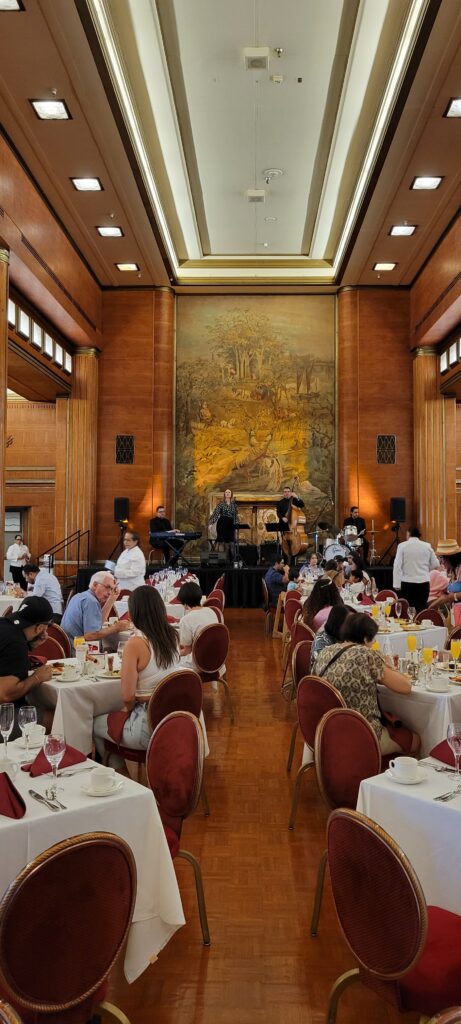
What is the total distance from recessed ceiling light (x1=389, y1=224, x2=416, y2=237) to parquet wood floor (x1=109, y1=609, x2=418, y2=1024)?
36.1 ft

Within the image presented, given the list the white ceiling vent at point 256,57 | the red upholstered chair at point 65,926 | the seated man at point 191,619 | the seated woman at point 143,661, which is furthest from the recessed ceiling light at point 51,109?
the red upholstered chair at point 65,926

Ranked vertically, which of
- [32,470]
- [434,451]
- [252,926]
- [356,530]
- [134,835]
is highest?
[434,451]

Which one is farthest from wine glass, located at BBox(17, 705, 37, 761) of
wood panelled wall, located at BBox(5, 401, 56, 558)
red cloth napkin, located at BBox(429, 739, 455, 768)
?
wood panelled wall, located at BBox(5, 401, 56, 558)

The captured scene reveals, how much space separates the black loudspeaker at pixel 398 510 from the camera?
659 inches

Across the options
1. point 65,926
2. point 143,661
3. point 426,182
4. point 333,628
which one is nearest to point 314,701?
point 333,628

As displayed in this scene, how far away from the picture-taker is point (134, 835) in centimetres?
266

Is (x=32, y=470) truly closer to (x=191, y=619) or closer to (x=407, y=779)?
(x=191, y=619)

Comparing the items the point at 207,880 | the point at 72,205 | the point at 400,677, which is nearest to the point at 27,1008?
the point at 207,880

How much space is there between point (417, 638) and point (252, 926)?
339cm

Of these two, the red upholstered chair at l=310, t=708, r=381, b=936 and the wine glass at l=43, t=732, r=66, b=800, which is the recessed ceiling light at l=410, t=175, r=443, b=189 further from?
the wine glass at l=43, t=732, r=66, b=800

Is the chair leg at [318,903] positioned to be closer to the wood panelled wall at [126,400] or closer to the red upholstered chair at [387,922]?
the red upholstered chair at [387,922]

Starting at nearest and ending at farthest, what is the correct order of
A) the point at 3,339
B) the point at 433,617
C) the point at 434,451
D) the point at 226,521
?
the point at 433,617
the point at 3,339
the point at 226,521
the point at 434,451

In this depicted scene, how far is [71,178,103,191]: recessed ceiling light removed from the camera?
40.4 ft

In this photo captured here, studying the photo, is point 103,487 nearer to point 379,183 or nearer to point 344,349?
point 344,349
